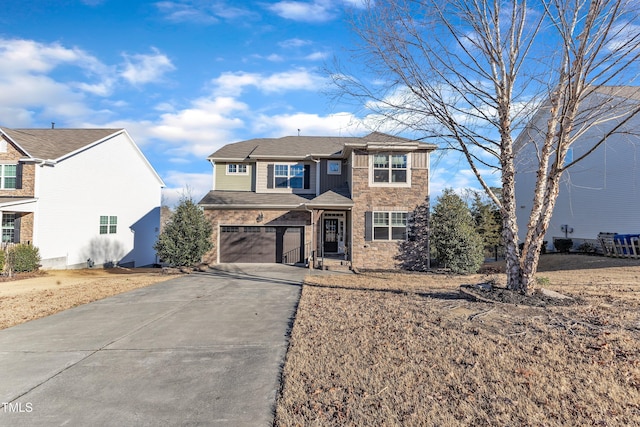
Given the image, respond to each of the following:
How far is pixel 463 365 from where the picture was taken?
4.16m

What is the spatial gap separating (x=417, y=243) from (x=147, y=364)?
1291 cm

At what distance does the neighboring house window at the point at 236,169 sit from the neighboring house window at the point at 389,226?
Answer: 28.4ft

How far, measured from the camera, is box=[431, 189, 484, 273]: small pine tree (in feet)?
46.6

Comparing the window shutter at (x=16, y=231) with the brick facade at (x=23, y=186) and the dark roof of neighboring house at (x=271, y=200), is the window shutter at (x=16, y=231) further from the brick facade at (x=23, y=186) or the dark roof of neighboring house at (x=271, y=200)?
the dark roof of neighboring house at (x=271, y=200)

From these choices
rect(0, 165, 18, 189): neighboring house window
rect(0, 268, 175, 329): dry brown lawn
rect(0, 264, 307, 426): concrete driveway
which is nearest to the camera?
rect(0, 264, 307, 426): concrete driveway

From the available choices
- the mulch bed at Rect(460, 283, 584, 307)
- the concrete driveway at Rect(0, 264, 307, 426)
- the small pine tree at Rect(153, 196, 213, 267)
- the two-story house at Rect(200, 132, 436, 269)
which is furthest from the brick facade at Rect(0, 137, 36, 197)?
the mulch bed at Rect(460, 283, 584, 307)

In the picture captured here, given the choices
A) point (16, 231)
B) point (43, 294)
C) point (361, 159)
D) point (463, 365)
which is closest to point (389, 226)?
point (361, 159)

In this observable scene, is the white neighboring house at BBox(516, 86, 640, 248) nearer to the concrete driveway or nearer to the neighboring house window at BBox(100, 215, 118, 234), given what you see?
the concrete driveway

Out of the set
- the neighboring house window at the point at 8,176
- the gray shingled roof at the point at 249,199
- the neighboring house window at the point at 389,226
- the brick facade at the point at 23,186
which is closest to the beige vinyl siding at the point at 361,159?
the neighboring house window at the point at 389,226

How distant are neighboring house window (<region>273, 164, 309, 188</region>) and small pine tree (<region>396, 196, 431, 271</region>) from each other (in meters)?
6.55

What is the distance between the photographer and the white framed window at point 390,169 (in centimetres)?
1577

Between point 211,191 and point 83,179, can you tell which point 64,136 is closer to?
point 83,179

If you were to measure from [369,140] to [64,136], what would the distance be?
58.0 feet

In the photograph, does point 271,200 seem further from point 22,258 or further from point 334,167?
point 22,258
